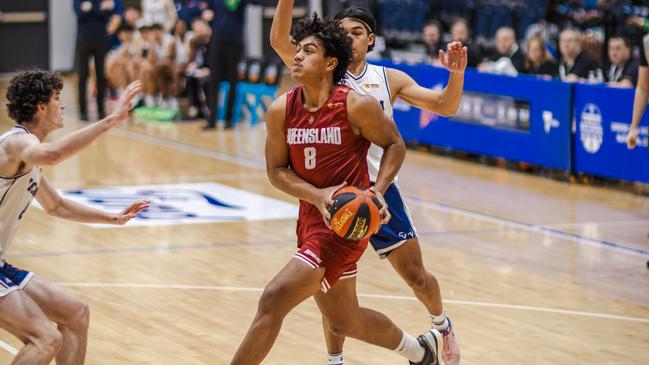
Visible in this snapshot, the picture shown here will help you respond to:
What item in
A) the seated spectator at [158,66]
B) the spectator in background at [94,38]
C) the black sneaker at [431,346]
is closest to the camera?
the black sneaker at [431,346]

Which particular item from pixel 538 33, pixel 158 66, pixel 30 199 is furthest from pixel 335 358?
pixel 158 66

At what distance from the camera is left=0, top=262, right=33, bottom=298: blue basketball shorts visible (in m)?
5.72

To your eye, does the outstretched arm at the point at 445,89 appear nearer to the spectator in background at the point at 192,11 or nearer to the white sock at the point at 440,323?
the white sock at the point at 440,323

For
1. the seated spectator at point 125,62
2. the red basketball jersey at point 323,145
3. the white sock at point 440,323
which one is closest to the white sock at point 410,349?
the white sock at point 440,323

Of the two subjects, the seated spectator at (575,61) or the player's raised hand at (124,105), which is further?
the seated spectator at (575,61)

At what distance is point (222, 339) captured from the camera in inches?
305

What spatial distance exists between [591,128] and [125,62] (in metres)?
10.4

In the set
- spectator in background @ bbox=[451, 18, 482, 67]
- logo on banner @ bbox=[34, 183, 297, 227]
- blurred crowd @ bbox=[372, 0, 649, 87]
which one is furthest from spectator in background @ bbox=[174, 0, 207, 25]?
logo on banner @ bbox=[34, 183, 297, 227]

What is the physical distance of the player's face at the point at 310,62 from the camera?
20.0 feet

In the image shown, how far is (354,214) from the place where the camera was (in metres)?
5.82

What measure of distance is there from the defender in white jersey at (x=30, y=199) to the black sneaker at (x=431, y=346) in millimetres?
2035

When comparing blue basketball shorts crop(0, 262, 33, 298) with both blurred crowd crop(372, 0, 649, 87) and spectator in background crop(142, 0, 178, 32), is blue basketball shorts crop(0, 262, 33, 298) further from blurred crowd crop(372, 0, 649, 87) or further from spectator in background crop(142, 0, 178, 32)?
spectator in background crop(142, 0, 178, 32)

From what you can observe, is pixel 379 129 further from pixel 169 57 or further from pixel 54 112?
pixel 169 57

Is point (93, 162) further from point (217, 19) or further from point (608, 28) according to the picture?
point (608, 28)
